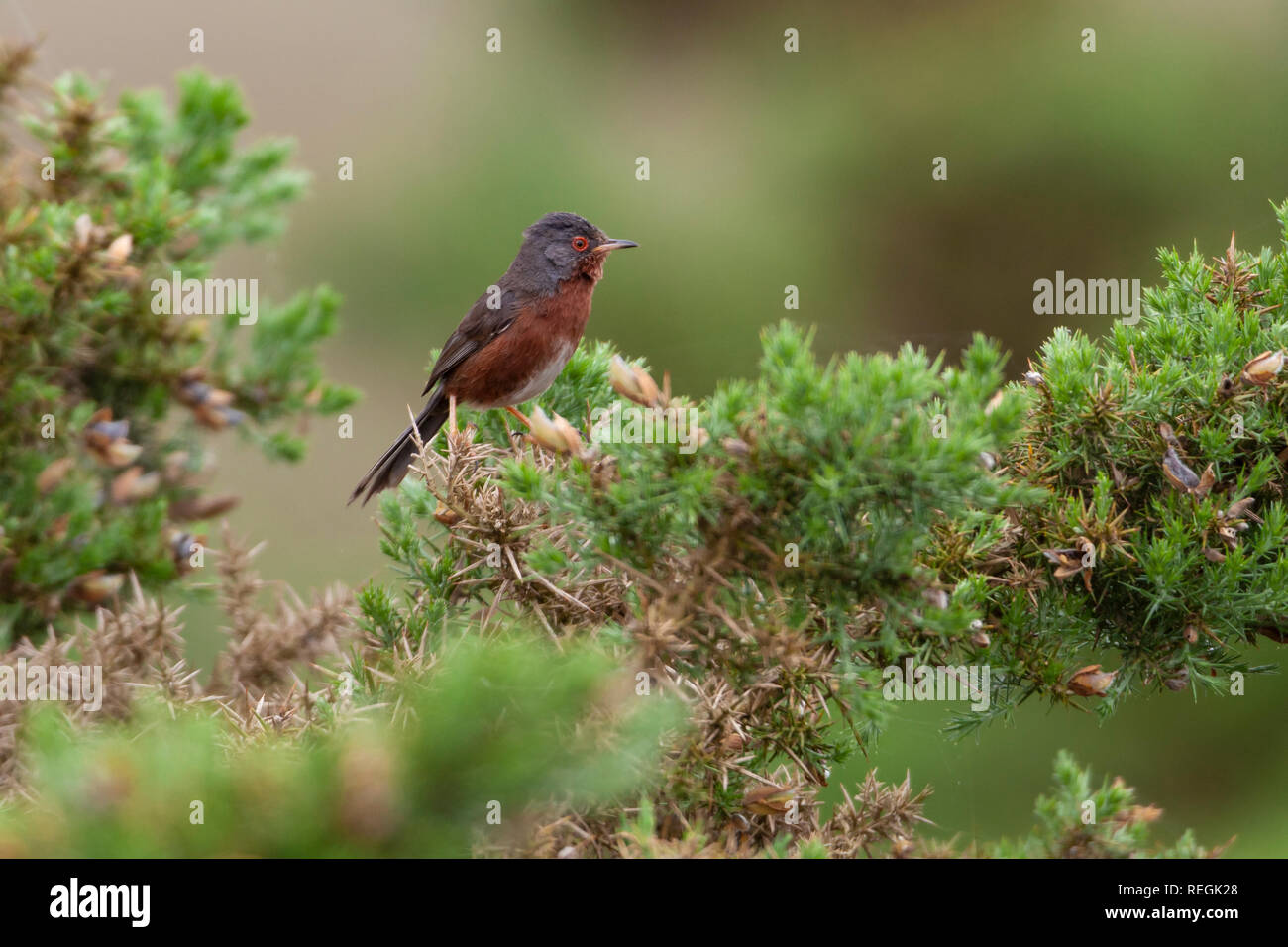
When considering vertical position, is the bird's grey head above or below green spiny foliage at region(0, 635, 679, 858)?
above

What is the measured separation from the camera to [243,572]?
1.60 meters

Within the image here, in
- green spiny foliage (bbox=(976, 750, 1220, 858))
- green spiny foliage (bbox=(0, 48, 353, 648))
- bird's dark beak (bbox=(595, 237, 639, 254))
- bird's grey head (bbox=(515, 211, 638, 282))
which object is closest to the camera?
green spiny foliage (bbox=(976, 750, 1220, 858))

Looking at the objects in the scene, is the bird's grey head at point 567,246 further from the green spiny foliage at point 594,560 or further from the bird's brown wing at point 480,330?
the green spiny foliage at point 594,560

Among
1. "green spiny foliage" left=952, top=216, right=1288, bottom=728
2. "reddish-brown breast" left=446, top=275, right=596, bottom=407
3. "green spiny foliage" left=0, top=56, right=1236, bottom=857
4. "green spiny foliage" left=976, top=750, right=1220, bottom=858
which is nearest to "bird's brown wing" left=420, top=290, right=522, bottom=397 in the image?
"reddish-brown breast" left=446, top=275, right=596, bottom=407

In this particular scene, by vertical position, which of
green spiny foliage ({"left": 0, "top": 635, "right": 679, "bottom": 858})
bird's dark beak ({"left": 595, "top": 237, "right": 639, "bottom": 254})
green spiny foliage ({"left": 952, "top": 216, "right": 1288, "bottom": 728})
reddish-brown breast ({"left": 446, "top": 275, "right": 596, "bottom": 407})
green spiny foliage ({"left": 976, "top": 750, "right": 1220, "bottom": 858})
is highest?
bird's dark beak ({"left": 595, "top": 237, "right": 639, "bottom": 254})

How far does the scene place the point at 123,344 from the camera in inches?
61.6

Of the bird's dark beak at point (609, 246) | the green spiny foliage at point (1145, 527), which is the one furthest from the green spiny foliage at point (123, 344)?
the bird's dark beak at point (609, 246)

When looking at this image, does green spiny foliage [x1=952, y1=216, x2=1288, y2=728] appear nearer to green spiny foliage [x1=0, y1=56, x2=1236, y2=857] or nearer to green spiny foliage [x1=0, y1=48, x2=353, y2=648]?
green spiny foliage [x1=0, y1=56, x2=1236, y2=857]

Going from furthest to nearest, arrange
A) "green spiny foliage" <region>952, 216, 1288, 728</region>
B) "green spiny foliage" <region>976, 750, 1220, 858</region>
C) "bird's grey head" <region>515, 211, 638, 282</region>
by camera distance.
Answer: "bird's grey head" <region>515, 211, 638, 282</region> → "green spiny foliage" <region>952, 216, 1288, 728</region> → "green spiny foliage" <region>976, 750, 1220, 858</region>

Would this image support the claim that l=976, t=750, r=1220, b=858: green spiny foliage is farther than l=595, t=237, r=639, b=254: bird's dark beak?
No

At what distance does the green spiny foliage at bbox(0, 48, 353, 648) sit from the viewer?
144 cm

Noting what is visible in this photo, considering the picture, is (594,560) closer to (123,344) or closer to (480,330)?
(123,344)

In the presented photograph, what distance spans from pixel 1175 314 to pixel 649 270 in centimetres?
342
